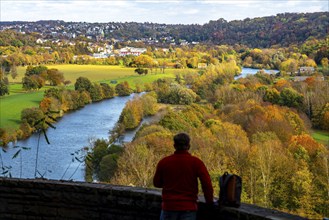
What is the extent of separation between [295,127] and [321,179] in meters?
13.1

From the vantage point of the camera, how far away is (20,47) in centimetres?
7844

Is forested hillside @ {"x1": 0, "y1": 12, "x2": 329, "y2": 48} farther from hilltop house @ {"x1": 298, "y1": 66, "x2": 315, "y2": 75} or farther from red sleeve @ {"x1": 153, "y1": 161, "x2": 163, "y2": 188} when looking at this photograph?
red sleeve @ {"x1": 153, "y1": 161, "x2": 163, "y2": 188}

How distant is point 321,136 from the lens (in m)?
33.4

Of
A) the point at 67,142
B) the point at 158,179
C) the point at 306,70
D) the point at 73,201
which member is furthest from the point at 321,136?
the point at 306,70

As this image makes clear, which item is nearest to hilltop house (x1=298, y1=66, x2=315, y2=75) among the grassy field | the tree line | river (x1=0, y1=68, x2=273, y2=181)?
the grassy field

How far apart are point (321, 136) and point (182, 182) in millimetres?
31680

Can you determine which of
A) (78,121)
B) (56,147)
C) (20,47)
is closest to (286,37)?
(20,47)


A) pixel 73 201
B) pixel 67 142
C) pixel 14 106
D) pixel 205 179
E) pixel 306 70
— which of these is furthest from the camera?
pixel 306 70

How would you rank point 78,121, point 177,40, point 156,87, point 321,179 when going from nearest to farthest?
point 321,179 < point 78,121 < point 156,87 < point 177,40

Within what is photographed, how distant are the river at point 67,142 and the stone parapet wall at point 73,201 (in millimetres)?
9551

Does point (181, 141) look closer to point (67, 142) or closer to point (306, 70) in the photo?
point (67, 142)

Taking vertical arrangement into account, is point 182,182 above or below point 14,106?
above

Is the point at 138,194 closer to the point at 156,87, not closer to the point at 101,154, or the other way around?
the point at 101,154

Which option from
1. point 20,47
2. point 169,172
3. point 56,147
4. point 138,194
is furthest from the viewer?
point 20,47
